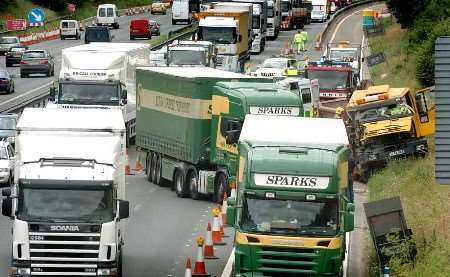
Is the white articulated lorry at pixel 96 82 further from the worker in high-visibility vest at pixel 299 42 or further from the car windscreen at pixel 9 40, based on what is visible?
the car windscreen at pixel 9 40

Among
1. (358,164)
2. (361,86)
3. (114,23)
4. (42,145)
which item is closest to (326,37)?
(114,23)

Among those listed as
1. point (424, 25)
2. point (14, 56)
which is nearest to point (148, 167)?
point (424, 25)

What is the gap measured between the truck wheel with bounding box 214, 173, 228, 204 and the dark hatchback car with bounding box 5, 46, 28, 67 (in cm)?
4958

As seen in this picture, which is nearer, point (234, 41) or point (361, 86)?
point (361, 86)

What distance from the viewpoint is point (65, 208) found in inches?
906

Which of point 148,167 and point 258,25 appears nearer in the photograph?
point 148,167

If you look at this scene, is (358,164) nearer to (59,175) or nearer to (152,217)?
(152,217)

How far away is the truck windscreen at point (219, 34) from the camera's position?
7269cm

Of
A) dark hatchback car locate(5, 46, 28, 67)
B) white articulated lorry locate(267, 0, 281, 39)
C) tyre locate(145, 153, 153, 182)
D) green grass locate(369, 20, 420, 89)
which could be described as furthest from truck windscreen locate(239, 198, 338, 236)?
white articulated lorry locate(267, 0, 281, 39)

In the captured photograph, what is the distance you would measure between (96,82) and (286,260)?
24.9 metres

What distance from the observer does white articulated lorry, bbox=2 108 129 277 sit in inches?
894

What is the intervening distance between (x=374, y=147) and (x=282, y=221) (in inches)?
720

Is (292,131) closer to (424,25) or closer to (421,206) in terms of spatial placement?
(421,206)

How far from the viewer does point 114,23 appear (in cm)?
11756
